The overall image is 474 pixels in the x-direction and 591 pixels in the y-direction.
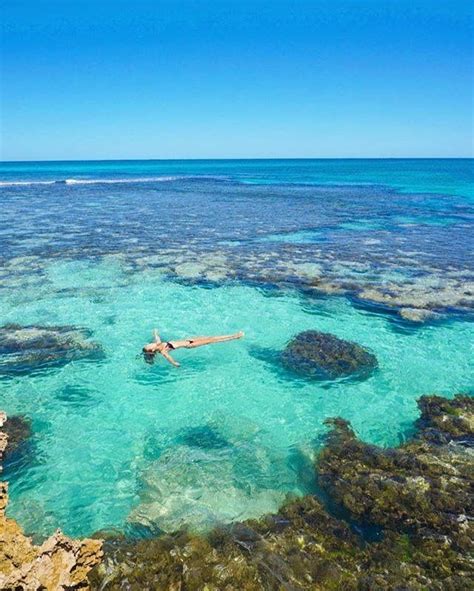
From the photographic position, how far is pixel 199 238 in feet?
97.6

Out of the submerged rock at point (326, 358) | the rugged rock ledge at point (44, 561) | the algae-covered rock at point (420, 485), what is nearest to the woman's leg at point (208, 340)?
the submerged rock at point (326, 358)

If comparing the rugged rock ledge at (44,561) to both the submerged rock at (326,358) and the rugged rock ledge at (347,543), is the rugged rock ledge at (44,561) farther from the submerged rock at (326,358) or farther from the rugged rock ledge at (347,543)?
the submerged rock at (326,358)

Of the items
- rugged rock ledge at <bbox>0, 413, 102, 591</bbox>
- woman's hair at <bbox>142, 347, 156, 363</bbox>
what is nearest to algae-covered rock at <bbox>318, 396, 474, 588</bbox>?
rugged rock ledge at <bbox>0, 413, 102, 591</bbox>

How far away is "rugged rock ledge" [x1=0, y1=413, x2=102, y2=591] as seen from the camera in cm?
462

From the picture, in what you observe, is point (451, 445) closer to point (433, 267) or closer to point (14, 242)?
point (433, 267)

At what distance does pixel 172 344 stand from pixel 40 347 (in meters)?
4.22

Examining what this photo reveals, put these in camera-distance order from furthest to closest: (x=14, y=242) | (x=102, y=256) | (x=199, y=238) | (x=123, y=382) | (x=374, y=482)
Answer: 1. (x=199, y=238)
2. (x=14, y=242)
3. (x=102, y=256)
4. (x=123, y=382)
5. (x=374, y=482)

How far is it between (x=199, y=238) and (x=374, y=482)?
23.5 metres

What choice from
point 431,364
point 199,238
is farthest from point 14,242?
point 431,364

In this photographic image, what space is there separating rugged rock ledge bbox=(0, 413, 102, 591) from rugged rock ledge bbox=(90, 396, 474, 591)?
57cm

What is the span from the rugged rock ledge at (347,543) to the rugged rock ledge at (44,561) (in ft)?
1.86

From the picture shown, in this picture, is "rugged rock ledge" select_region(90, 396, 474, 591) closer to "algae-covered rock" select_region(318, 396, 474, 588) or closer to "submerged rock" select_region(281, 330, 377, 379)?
"algae-covered rock" select_region(318, 396, 474, 588)

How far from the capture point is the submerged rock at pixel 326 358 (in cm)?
1242

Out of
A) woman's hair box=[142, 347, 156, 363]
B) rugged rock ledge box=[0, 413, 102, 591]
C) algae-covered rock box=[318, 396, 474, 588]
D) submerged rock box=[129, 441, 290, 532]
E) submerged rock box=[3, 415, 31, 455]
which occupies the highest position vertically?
rugged rock ledge box=[0, 413, 102, 591]
